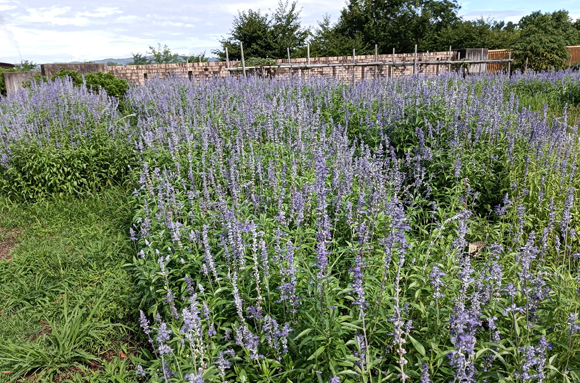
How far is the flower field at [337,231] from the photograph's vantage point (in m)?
2.43

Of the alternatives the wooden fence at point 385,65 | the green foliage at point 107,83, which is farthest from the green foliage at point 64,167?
the wooden fence at point 385,65

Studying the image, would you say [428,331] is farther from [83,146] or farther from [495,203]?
[83,146]

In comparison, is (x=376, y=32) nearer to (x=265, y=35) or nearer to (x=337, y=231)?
(x=265, y=35)

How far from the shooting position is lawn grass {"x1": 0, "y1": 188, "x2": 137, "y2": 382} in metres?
3.35

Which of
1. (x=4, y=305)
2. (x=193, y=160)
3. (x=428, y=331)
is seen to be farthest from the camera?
(x=193, y=160)

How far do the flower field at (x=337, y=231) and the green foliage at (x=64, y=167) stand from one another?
40 mm

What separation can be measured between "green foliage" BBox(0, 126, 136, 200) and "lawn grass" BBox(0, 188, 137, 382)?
0.87 ft

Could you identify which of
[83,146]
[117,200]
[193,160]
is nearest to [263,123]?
[193,160]

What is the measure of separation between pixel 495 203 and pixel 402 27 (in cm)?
4044

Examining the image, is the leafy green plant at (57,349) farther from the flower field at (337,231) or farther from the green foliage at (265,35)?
the green foliage at (265,35)

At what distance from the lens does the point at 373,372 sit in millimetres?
2664

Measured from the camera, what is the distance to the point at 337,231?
3.95 m

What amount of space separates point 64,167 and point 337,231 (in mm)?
5082

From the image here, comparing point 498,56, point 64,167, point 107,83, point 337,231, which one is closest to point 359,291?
point 337,231
